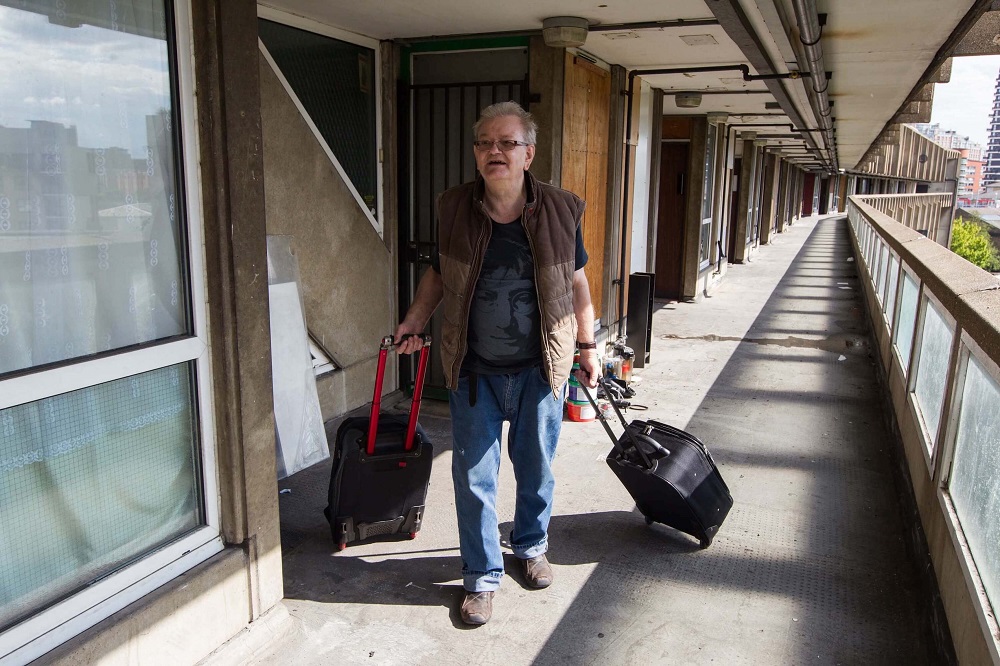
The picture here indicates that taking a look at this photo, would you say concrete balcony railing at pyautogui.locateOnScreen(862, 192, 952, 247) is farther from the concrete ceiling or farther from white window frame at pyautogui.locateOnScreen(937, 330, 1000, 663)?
white window frame at pyautogui.locateOnScreen(937, 330, 1000, 663)

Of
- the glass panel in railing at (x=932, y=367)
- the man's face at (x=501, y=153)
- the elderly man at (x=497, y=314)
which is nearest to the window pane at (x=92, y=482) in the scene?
the elderly man at (x=497, y=314)

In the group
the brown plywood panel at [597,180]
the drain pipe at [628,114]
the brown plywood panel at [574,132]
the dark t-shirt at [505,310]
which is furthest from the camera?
the drain pipe at [628,114]

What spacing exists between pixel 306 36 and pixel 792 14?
2770 mm

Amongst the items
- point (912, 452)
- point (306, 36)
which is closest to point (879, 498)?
point (912, 452)

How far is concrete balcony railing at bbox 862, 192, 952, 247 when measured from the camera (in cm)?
3123

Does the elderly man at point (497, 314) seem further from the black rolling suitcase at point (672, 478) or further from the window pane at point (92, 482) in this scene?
the window pane at point (92, 482)

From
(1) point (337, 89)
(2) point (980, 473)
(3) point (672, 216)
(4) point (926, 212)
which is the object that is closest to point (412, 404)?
(2) point (980, 473)

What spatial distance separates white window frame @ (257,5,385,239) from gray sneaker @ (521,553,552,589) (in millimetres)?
→ 2771

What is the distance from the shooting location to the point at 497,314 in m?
2.80

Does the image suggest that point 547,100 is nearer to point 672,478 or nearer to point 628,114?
point 628,114

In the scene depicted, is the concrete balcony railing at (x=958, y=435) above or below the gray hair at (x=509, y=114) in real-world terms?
below

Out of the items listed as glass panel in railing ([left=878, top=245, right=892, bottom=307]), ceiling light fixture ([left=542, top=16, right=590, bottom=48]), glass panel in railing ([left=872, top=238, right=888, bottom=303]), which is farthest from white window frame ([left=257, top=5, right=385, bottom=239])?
glass panel in railing ([left=872, top=238, right=888, bottom=303])

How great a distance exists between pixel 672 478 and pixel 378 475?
4.13 ft

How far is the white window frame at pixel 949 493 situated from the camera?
6.79ft
